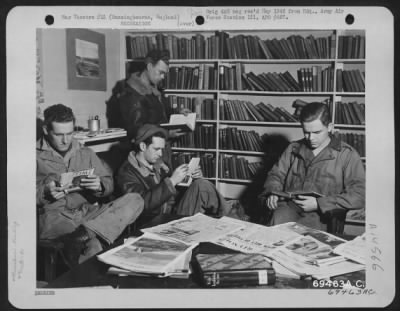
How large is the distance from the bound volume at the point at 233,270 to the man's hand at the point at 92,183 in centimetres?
40

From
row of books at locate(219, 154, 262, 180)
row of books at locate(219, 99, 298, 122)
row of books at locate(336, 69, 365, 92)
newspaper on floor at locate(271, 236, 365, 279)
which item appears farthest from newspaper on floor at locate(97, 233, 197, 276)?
row of books at locate(336, 69, 365, 92)

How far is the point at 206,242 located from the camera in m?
1.00

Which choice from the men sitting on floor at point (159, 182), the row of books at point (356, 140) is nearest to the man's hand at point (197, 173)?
the men sitting on floor at point (159, 182)

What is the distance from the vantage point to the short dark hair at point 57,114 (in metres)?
1.12

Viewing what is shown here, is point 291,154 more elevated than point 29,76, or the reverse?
point 29,76

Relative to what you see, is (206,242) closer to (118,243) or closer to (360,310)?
(118,243)

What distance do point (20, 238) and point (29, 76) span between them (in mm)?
466

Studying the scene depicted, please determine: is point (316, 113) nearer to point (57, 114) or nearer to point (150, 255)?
point (150, 255)

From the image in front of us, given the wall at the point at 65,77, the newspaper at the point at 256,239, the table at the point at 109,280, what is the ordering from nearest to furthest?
the table at the point at 109,280, the newspaper at the point at 256,239, the wall at the point at 65,77

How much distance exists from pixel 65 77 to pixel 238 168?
60cm

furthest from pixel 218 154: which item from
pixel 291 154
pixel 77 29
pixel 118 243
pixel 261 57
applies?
pixel 77 29

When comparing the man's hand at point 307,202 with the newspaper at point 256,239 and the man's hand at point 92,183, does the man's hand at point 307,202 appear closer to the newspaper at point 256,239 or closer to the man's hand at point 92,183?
the newspaper at point 256,239

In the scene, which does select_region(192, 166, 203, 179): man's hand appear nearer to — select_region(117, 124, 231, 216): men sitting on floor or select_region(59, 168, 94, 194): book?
select_region(117, 124, 231, 216): men sitting on floor

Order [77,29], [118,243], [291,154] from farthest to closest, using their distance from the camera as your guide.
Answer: [291,154]
[77,29]
[118,243]
